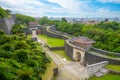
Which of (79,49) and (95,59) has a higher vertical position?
(79,49)

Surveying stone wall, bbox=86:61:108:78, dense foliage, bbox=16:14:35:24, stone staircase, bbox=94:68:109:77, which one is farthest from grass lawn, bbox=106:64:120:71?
dense foliage, bbox=16:14:35:24

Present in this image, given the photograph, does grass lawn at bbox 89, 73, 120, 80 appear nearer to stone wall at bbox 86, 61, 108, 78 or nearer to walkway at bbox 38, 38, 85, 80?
stone wall at bbox 86, 61, 108, 78

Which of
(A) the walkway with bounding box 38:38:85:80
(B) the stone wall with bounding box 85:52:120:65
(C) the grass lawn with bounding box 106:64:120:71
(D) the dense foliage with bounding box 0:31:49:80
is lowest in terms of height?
(A) the walkway with bounding box 38:38:85:80

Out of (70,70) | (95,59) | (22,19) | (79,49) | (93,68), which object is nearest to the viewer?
(93,68)

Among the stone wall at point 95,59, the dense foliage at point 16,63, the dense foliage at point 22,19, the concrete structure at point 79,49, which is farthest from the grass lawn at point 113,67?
the dense foliage at point 22,19

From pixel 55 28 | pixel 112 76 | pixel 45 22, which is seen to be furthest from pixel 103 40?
pixel 45 22

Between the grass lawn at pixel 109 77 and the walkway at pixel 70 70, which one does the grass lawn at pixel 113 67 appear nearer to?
the grass lawn at pixel 109 77

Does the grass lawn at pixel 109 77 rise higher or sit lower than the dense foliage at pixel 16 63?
lower

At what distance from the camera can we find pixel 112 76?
51.3 ft

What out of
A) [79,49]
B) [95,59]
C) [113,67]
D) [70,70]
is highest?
[79,49]

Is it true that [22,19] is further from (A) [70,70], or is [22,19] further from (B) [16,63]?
(B) [16,63]

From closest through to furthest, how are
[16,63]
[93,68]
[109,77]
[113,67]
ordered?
1. [16,63]
2. [109,77]
3. [93,68]
4. [113,67]

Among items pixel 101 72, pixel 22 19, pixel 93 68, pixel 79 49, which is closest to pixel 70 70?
pixel 93 68

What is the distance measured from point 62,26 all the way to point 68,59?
18906 mm
